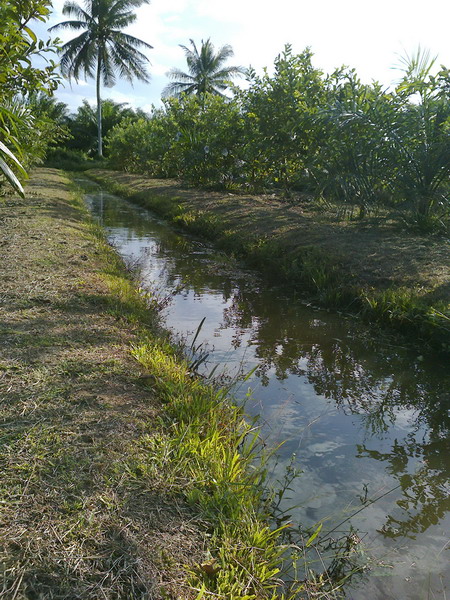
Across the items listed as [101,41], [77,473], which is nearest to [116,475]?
[77,473]

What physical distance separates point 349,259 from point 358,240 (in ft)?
3.20

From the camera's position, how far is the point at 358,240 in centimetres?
669

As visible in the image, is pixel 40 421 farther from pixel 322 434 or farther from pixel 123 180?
pixel 123 180

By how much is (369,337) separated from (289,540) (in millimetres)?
2743

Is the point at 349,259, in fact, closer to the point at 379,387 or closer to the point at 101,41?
the point at 379,387

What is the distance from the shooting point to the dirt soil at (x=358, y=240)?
16.9ft

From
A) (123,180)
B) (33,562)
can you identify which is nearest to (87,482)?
(33,562)

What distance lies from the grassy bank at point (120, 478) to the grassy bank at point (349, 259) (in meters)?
2.28

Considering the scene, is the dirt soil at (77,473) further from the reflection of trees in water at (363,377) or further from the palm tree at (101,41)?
the palm tree at (101,41)

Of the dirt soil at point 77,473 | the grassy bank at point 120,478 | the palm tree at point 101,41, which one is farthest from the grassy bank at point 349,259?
the palm tree at point 101,41

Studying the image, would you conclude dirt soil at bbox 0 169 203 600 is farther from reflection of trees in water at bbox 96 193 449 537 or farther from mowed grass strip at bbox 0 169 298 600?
reflection of trees in water at bbox 96 193 449 537

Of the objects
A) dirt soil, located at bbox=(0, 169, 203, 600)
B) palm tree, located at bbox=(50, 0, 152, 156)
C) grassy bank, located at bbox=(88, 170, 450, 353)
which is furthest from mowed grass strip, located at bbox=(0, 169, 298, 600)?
palm tree, located at bbox=(50, 0, 152, 156)

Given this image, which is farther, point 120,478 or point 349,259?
point 349,259

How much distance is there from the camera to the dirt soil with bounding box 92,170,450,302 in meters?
5.16
